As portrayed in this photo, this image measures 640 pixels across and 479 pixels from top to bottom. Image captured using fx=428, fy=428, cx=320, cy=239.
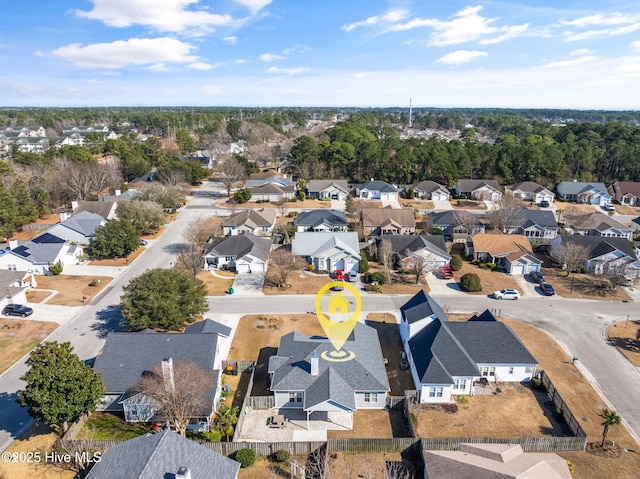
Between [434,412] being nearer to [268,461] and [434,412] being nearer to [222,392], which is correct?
[268,461]

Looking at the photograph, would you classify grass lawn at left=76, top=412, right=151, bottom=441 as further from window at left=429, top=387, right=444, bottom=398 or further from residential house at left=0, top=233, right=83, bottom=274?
residential house at left=0, top=233, right=83, bottom=274

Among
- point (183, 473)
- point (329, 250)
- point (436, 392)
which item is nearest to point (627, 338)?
point (436, 392)

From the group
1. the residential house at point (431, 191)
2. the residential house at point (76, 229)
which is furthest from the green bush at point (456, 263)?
the residential house at point (76, 229)

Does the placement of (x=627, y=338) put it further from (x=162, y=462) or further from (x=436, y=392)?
(x=162, y=462)

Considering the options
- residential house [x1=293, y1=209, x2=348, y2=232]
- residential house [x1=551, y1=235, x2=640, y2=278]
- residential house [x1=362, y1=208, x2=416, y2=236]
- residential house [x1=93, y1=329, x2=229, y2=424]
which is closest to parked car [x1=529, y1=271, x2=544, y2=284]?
residential house [x1=551, y1=235, x2=640, y2=278]

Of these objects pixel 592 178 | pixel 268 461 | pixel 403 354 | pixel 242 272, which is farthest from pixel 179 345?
pixel 592 178

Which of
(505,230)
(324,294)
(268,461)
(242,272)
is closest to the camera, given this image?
(268,461)

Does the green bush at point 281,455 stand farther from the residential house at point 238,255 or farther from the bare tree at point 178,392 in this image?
the residential house at point 238,255
